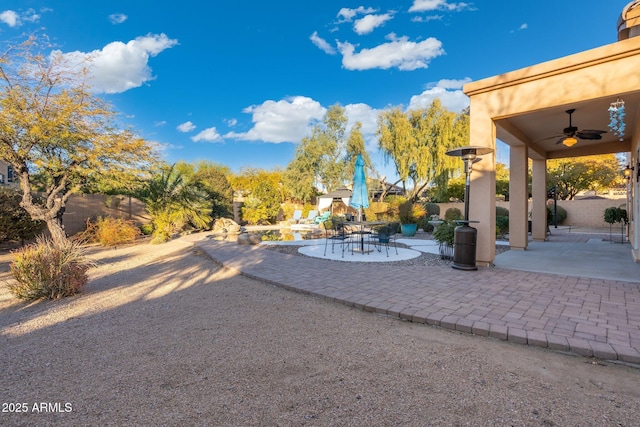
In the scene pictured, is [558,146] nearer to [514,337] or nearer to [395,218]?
[395,218]

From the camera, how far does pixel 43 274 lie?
4.53 meters

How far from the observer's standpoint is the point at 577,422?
5.80 feet

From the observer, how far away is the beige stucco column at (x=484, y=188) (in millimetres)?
6020

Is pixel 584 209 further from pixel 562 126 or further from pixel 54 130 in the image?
pixel 54 130

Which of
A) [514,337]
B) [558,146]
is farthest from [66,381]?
[558,146]

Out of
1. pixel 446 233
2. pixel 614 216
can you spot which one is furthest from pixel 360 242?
pixel 614 216

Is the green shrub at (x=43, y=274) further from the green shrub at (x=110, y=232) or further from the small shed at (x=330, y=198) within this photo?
the small shed at (x=330, y=198)

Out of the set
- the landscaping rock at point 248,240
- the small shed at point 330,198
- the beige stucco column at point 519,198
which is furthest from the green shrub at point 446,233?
the small shed at point 330,198

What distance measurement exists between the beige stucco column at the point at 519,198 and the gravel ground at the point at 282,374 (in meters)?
6.89

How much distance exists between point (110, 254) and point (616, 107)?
460 inches

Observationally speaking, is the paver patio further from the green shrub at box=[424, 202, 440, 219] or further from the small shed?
the small shed

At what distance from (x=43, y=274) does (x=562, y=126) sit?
34.5 ft

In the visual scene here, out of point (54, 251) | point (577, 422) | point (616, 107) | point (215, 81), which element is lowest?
point (577, 422)

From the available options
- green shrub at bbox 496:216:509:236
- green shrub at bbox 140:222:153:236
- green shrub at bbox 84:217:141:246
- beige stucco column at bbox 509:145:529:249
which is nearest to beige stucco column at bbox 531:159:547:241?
green shrub at bbox 496:216:509:236
